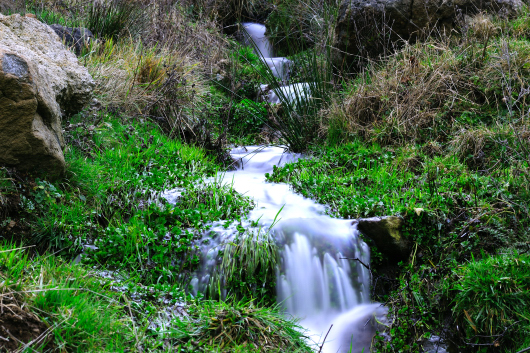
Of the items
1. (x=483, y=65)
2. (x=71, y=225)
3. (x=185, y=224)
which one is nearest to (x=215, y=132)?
(x=185, y=224)

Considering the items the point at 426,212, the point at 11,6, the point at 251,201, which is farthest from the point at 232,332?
the point at 11,6

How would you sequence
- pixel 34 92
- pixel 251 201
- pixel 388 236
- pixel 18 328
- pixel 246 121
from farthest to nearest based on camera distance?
pixel 246 121 → pixel 251 201 → pixel 388 236 → pixel 34 92 → pixel 18 328

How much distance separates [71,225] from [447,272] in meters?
3.00

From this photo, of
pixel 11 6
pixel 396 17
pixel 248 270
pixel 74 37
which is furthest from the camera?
pixel 396 17

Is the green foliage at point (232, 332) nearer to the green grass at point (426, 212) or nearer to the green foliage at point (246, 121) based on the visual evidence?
the green grass at point (426, 212)

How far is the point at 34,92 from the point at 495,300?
11.5 ft

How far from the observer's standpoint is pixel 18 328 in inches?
75.8

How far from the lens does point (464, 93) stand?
17.8 feet

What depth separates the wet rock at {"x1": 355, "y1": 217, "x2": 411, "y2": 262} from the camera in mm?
3586

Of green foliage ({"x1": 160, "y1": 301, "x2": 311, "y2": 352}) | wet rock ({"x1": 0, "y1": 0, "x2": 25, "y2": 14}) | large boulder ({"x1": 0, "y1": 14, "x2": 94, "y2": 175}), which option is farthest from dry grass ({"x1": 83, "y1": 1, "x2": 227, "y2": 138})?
green foliage ({"x1": 160, "y1": 301, "x2": 311, "y2": 352})

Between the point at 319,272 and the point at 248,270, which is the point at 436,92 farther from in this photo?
the point at 248,270

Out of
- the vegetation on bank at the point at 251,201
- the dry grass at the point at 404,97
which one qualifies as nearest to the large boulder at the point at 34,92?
the vegetation on bank at the point at 251,201

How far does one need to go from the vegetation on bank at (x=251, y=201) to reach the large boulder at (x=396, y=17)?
321 mm

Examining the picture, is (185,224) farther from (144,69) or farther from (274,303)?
(144,69)
